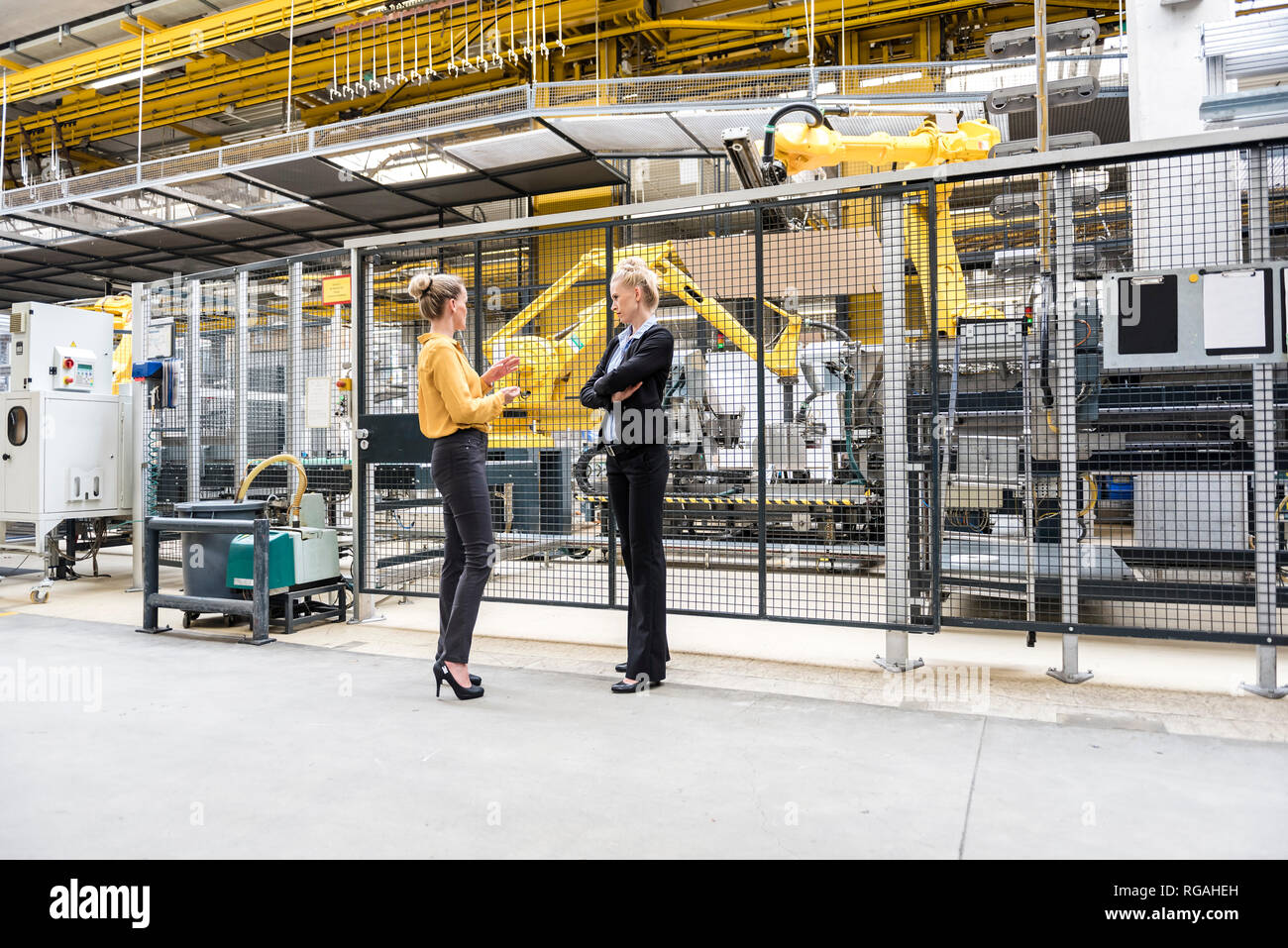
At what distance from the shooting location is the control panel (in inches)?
226

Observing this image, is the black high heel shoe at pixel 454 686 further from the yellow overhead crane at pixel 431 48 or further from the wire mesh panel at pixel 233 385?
the yellow overhead crane at pixel 431 48

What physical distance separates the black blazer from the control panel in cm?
477

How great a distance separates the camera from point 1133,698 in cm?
305

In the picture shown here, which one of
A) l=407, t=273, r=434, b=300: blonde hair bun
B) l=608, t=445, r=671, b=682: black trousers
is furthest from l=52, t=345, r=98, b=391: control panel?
l=608, t=445, r=671, b=682: black trousers

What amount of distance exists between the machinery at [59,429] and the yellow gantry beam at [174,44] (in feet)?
13.4

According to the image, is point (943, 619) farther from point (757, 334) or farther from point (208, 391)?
point (208, 391)

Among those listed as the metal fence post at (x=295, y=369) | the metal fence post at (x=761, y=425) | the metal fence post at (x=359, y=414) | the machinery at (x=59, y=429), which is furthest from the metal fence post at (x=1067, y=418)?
the machinery at (x=59, y=429)

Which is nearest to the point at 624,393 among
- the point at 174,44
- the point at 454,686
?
the point at 454,686

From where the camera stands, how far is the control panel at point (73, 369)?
18.8 feet

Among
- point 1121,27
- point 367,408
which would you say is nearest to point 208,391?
point 367,408

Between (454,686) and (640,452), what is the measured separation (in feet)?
3.75

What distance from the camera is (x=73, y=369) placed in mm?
5832

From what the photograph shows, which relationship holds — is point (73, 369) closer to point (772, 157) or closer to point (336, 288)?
point (336, 288)

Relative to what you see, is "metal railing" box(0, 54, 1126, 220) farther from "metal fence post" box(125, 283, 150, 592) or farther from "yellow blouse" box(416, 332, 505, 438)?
"yellow blouse" box(416, 332, 505, 438)
